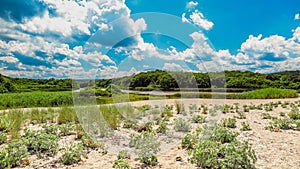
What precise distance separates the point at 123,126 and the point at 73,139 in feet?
6.87

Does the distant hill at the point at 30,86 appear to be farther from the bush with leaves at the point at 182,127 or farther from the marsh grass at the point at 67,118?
the bush with leaves at the point at 182,127

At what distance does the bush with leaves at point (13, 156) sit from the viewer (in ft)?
13.4

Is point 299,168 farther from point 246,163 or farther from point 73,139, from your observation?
point 73,139

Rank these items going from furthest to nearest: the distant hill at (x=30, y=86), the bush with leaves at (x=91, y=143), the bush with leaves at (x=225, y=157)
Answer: the distant hill at (x=30, y=86)
the bush with leaves at (x=91, y=143)
the bush with leaves at (x=225, y=157)

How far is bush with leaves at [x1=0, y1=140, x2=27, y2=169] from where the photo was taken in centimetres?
407

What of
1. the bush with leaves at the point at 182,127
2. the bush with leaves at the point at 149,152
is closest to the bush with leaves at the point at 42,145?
the bush with leaves at the point at 149,152

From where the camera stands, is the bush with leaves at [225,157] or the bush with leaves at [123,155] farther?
the bush with leaves at [123,155]

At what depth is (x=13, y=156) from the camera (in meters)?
4.34

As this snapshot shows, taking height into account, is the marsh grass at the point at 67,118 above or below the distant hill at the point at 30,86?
below

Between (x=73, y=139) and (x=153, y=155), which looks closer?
(x=153, y=155)

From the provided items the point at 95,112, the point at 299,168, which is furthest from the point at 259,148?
the point at 95,112

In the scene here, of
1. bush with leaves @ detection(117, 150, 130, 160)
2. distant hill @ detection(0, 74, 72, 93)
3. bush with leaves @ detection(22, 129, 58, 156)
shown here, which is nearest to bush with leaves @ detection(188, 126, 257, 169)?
bush with leaves @ detection(117, 150, 130, 160)

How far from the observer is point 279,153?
15.7 ft

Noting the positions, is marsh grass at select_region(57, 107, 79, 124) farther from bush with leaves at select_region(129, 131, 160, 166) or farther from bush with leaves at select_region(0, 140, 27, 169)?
bush with leaves at select_region(129, 131, 160, 166)
